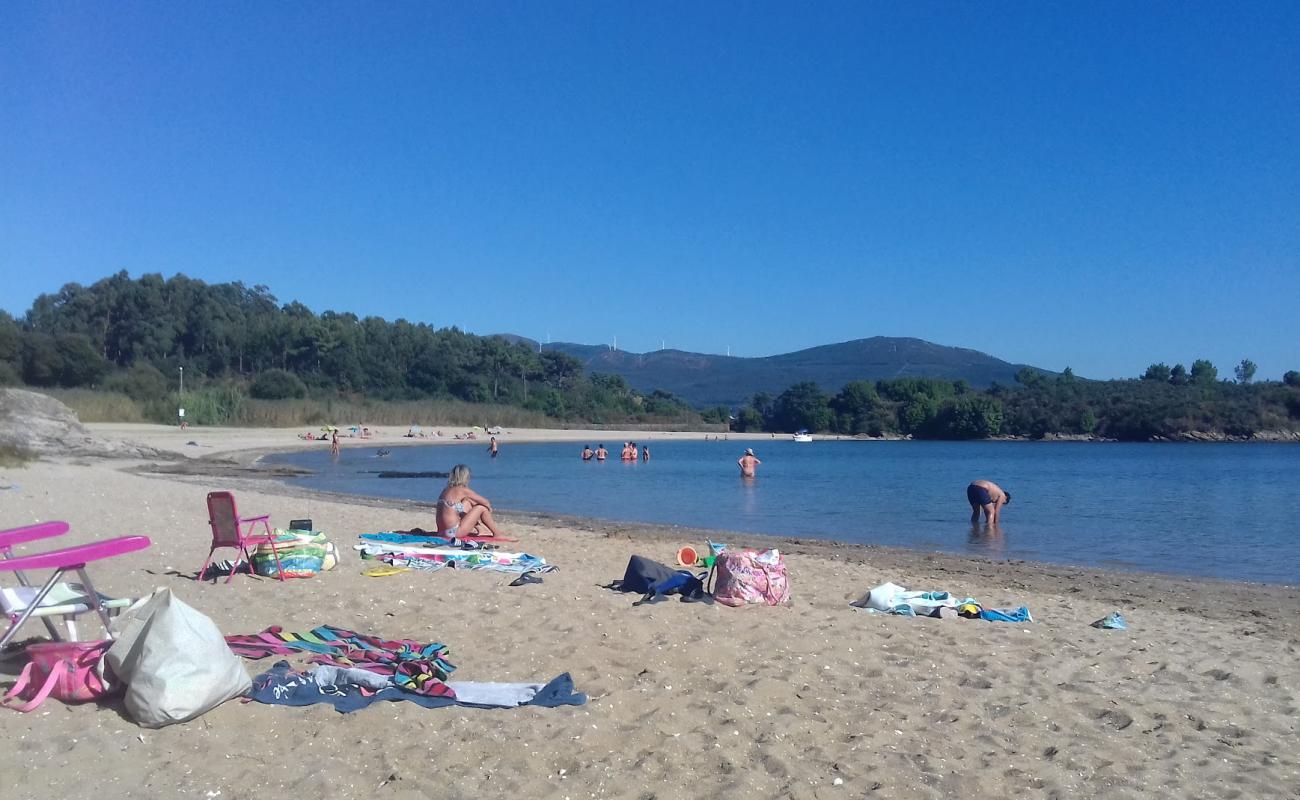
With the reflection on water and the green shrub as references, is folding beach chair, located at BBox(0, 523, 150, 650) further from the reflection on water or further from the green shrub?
the green shrub

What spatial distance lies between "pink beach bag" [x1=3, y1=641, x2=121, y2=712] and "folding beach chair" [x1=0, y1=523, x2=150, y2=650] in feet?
0.92

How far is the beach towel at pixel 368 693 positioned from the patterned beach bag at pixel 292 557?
3.16 metres

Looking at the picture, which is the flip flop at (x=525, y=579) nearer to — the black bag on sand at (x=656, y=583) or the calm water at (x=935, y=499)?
the black bag on sand at (x=656, y=583)

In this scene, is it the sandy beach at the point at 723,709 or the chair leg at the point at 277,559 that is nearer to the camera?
the sandy beach at the point at 723,709

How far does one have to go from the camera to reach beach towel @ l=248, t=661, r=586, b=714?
15.9 feet

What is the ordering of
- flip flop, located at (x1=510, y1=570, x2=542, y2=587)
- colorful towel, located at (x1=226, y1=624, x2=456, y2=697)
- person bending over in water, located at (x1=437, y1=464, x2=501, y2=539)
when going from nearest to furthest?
colorful towel, located at (x1=226, y1=624, x2=456, y2=697)
flip flop, located at (x1=510, y1=570, x2=542, y2=587)
person bending over in water, located at (x1=437, y1=464, x2=501, y2=539)

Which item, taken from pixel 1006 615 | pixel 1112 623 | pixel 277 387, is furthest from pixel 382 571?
pixel 277 387

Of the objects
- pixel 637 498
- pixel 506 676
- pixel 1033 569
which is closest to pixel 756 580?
pixel 506 676

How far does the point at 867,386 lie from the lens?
3932 inches

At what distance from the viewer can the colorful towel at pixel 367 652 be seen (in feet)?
17.1

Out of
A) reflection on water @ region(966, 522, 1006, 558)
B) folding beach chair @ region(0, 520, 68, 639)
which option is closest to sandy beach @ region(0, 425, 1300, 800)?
folding beach chair @ region(0, 520, 68, 639)

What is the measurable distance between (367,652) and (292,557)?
294 cm

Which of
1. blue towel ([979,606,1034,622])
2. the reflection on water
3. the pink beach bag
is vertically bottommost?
the reflection on water

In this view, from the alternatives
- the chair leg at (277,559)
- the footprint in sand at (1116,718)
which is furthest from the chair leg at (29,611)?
the footprint in sand at (1116,718)
